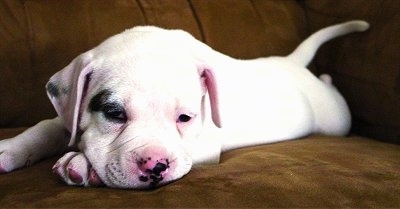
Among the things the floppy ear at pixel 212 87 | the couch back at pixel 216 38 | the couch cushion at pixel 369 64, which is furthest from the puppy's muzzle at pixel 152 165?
the couch cushion at pixel 369 64

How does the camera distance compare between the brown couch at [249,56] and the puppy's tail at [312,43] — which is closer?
the brown couch at [249,56]

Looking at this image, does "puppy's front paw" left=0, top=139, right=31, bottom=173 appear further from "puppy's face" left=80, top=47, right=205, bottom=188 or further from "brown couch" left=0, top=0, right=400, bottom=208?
"puppy's face" left=80, top=47, right=205, bottom=188

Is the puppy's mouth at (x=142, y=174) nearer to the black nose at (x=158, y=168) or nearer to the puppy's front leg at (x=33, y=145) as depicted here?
the black nose at (x=158, y=168)

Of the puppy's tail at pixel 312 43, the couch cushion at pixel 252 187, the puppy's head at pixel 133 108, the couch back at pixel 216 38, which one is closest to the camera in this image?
the couch cushion at pixel 252 187

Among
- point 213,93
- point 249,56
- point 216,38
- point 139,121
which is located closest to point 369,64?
point 249,56

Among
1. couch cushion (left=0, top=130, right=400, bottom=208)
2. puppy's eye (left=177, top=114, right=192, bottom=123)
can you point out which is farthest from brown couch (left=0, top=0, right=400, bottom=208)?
puppy's eye (left=177, top=114, right=192, bottom=123)

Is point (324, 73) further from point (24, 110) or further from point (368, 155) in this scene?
point (24, 110)

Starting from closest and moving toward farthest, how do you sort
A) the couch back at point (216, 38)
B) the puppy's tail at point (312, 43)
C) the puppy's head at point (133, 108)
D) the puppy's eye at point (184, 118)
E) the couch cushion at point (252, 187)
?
the couch cushion at point (252, 187) < the puppy's head at point (133, 108) < the puppy's eye at point (184, 118) < the couch back at point (216, 38) < the puppy's tail at point (312, 43)
